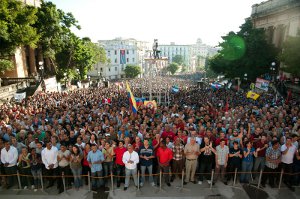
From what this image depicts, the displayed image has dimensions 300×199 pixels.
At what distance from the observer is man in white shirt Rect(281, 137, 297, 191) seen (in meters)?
6.98

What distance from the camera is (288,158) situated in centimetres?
706

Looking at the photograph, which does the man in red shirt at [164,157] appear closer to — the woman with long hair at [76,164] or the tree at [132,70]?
the woman with long hair at [76,164]

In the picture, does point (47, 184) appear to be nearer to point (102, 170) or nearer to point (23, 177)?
point (23, 177)

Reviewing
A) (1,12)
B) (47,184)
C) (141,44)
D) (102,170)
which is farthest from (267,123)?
(141,44)

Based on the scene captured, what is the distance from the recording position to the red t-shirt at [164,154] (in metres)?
7.00

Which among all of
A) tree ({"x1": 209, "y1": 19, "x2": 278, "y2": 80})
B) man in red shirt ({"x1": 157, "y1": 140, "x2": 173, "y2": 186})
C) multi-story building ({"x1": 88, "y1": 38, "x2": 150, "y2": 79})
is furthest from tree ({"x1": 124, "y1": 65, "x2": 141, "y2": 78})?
man in red shirt ({"x1": 157, "y1": 140, "x2": 173, "y2": 186})

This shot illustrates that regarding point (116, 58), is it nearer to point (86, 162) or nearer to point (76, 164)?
point (86, 162)

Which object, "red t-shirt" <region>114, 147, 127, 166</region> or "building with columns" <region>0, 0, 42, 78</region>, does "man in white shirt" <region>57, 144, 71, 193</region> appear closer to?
"red t-shirt" <region>114, 147, 127, 166</region>

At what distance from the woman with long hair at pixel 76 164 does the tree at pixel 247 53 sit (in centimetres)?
2653

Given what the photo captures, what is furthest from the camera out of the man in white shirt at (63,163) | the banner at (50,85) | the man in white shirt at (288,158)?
the banner at (50,85)

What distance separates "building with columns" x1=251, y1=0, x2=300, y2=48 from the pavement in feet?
79.0

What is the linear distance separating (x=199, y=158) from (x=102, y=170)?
3.32m

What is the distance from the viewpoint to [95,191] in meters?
7.11

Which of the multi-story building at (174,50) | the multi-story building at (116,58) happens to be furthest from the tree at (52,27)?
the multi-story building at (174,50)
